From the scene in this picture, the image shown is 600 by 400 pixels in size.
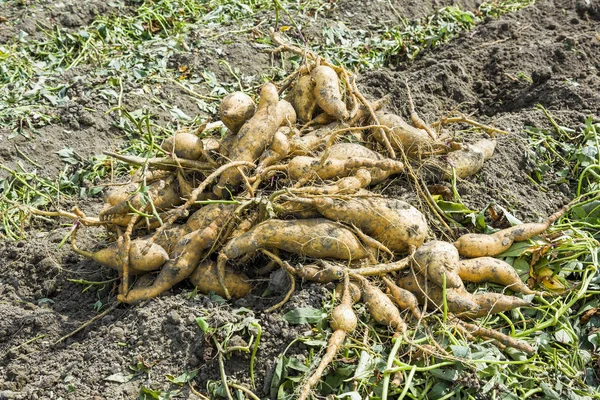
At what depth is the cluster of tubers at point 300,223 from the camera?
10.2 feet

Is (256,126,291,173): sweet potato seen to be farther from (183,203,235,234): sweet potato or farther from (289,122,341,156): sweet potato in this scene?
(183,203,235,234): sweet potato

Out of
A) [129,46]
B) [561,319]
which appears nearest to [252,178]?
[561,319]

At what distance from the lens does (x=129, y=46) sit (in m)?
5.86

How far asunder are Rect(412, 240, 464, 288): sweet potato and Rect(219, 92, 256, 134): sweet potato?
3.99 ft

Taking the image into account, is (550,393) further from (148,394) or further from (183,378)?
(148,394)

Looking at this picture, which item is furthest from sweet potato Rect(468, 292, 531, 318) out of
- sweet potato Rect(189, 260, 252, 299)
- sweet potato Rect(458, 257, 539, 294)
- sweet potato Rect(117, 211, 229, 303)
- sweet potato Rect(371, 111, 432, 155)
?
sweet potato Rect(117, 211, 229, 303)

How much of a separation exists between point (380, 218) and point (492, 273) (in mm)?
639

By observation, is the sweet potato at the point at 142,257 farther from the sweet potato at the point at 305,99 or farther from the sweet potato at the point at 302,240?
the sweet potato at the point at 305,99

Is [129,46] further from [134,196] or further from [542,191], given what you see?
[542,191]

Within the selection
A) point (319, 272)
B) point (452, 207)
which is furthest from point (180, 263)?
point (452, 207)

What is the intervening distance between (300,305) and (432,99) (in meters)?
2.62

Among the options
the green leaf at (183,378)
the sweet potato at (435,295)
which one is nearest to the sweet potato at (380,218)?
the sweet potato at (435,295)

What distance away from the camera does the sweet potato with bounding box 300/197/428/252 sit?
3.21 metres

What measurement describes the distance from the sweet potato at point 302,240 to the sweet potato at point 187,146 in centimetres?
60
